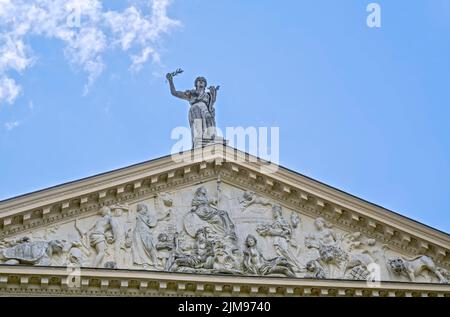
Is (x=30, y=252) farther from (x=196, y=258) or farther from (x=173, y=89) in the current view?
(x=173, y=89)

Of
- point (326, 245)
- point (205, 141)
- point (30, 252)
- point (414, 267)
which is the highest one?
point (205, 141)

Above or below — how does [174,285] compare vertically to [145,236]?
below

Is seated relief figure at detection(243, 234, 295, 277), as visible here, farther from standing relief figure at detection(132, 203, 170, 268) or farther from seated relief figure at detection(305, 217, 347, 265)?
standing relief figure at detection(132, 203, 170, 268)

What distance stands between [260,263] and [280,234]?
42.9 inches

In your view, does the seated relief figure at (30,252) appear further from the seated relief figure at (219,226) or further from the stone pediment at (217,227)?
the seated relief figure at (219,226)

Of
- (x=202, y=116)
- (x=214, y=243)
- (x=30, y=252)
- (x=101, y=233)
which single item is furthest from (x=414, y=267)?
(x=30, y=252)

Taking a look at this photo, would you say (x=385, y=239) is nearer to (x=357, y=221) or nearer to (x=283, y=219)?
(x=357, y=221)

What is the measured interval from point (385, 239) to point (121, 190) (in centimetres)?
669

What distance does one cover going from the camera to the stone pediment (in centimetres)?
1898

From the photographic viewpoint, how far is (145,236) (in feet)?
64.0

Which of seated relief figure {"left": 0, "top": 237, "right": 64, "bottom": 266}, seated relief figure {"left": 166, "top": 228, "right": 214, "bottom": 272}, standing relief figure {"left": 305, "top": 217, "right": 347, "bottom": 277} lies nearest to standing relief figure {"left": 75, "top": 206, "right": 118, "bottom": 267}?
seated relief figure {"left": 0, "top": 237, "right": 64, "bottom": 266}

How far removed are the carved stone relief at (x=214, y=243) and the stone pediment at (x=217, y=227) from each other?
0.08ft
